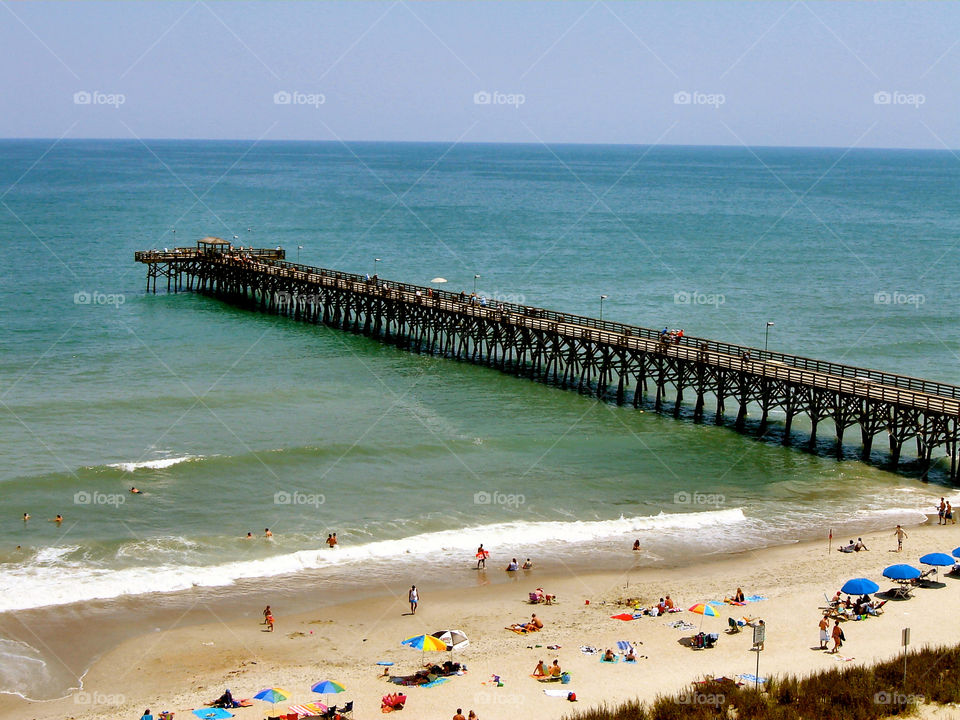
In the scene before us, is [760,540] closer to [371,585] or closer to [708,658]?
[708,658]

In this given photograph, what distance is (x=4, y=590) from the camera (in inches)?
1150

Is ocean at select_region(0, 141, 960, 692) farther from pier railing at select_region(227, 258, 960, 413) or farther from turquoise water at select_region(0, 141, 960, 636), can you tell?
pier railing at select_region(227, 258, 960, 413)

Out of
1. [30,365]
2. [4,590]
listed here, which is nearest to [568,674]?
[4,590]

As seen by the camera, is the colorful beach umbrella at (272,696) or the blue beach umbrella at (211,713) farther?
the colorful beach umbrella at (272,696)

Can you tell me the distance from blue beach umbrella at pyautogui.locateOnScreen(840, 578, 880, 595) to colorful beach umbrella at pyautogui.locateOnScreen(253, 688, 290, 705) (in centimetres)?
1444

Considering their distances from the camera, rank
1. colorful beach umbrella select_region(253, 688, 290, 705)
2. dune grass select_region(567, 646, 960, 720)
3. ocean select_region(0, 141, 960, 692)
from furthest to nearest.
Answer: ocean select_region(0, 141, 960, 692) → colorful beach umbrella select_region(253, 688, 290, 705) → dune grass select_region(567, 646, 960, 720)

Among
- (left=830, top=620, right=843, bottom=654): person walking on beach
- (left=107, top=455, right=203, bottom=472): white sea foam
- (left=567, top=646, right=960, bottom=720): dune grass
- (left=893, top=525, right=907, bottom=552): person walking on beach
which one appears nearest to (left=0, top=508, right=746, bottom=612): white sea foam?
(left=893, top=525, right=907, bottom=552): person walking on beach

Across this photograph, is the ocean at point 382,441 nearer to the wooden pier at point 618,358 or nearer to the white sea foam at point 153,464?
the white sea foam at point 153,464

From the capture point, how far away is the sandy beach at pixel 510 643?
2373 cm

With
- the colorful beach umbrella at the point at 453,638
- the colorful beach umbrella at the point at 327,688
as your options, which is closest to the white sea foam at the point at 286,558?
the colorful beach umbrella at the point at 453,638

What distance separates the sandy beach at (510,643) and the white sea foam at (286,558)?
2.11 m

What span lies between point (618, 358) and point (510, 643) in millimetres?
32176

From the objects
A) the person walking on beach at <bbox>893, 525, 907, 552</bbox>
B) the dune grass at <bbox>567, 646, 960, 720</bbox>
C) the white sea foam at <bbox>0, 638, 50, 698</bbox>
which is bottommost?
the white sea foam at <bbox>0, 638, 50, 698</bbox>

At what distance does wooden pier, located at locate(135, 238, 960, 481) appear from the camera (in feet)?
133
